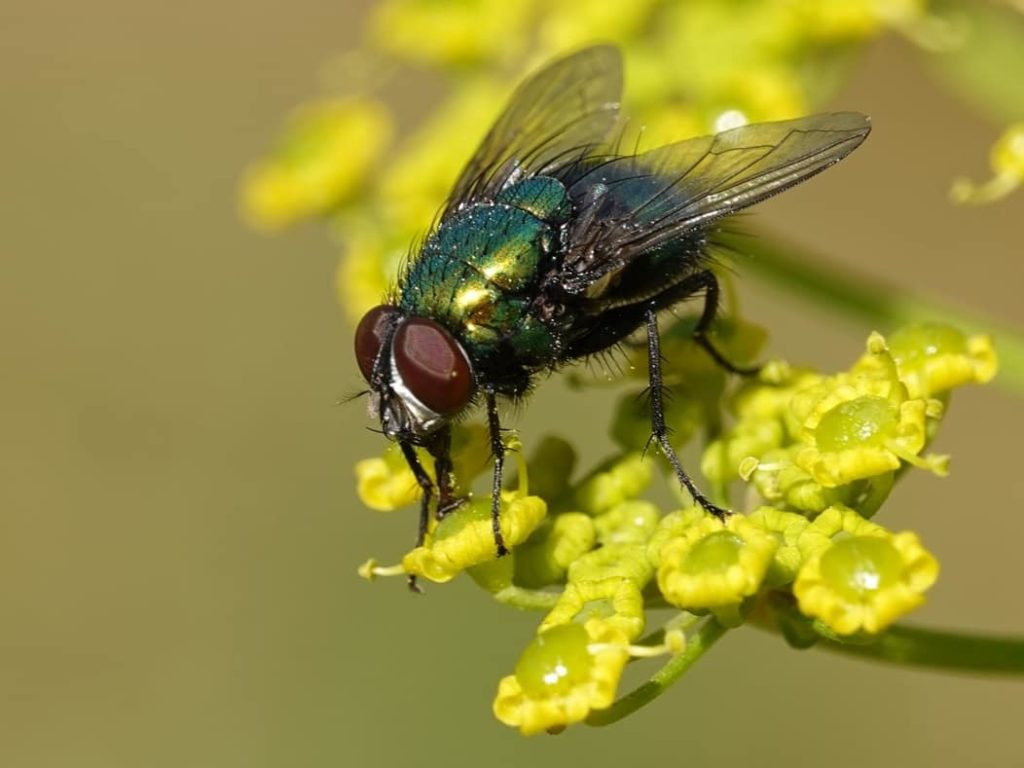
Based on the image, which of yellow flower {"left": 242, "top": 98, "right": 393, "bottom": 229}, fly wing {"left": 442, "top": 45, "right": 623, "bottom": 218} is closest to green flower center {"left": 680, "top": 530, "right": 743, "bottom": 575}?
fly wing {"left": 442, "top": 45, "right": 623, "bottom": 218}

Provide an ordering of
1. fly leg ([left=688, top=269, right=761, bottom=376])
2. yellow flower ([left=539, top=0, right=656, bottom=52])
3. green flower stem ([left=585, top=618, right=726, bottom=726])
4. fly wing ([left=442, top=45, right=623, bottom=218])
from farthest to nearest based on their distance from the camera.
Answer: yellow flower ([left=539, top=0, right=656, bottom=52])
fly wing ([left=442, top=45, right=623, bottom=218])
fly leg ([left=688, top=269, right=761, bottom=376])
green flower stem ([left=585, top=618, right=726, bottom=726])

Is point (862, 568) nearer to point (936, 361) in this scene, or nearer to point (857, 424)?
point (857, 424)

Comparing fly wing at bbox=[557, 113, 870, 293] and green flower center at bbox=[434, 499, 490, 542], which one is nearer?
green flower center at bbox=[434, 499, 490, 542]

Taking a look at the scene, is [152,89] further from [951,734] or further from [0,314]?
[951,734]

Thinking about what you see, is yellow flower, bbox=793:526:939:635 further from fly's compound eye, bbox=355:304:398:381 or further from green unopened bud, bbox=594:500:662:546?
fly's compound eye, bbox=355:304:398:381

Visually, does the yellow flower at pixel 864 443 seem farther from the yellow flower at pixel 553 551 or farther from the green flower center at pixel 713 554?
the yellow flower at pixel 553 551

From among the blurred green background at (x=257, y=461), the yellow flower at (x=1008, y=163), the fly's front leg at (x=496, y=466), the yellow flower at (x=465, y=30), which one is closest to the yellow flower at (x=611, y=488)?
the fly's front leg at (x=496, y=466)

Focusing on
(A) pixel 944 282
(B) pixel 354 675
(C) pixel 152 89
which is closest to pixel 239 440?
(B) pixel 354 675
